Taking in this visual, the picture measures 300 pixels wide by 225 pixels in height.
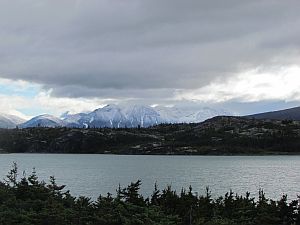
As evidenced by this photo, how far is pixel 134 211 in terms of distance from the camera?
4253 centimetres

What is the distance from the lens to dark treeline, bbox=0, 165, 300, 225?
3819cm

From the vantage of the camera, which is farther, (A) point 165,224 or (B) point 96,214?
(B) point 96,214

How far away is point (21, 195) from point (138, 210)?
16036 mm

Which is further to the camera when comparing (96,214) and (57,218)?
(96,214)

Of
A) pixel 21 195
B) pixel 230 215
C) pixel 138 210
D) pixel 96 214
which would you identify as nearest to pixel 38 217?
pixel 96 214

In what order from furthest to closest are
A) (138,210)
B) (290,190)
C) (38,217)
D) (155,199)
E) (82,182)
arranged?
(82,182) < (290,190) < (155,199) < (138,210) < (38,217)

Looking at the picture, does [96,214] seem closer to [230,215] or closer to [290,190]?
[230,215]

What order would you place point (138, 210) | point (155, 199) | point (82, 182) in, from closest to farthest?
point (138, 210) → point (155, 199) → point (82, 182)

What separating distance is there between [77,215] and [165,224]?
357 inches

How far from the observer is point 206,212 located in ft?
148

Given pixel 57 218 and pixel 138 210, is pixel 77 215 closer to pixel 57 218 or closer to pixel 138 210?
pixel 57 218

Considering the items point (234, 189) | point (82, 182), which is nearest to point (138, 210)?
point (234, 189)

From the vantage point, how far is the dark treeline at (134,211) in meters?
38.2

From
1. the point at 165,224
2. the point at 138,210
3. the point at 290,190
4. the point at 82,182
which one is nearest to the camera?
the point at 165,224
